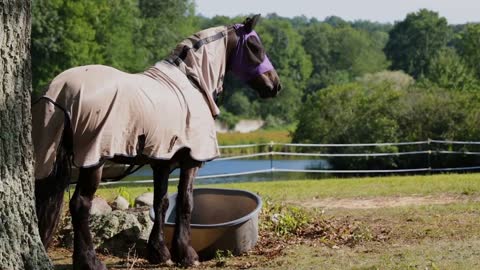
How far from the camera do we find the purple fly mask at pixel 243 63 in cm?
712

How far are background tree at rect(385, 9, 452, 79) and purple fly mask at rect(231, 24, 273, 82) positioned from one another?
292 ft

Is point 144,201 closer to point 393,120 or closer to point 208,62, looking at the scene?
point 208,62

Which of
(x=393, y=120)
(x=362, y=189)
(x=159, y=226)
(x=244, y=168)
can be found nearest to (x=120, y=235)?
(x=159, y=226)

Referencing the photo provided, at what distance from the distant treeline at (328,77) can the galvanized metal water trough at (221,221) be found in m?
1.02

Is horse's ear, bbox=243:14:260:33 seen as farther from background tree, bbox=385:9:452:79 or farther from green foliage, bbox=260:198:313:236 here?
background tree, bbox=385:9:452:79

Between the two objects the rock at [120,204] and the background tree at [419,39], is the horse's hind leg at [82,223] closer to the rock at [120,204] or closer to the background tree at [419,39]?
the rock at [120,204]

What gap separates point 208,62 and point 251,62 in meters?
0.50

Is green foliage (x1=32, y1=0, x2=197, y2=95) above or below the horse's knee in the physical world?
above

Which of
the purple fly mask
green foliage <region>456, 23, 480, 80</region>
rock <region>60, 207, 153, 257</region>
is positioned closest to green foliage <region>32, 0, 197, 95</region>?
green foliage <region>456, 23, 480, 80</region>

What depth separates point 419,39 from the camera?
321 ft

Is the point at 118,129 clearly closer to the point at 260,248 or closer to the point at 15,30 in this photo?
the point at 15,30

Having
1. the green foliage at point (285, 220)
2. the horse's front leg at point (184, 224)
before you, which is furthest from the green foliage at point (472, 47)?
the horse's front leg at point (184, 224)

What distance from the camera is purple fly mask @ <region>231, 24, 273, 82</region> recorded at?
712cm

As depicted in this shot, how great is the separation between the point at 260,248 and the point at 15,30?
382 centimetres
